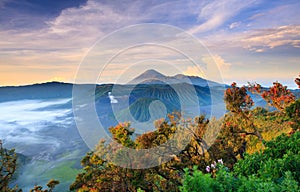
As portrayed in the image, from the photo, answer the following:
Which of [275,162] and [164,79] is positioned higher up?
[164,79]

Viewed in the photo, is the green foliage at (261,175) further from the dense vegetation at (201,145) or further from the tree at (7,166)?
the tree at (7,166)

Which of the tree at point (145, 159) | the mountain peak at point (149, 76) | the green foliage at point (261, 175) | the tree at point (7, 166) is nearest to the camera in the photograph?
the green foliage at point (261, 175)

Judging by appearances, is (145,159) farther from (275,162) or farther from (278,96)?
(278,96)

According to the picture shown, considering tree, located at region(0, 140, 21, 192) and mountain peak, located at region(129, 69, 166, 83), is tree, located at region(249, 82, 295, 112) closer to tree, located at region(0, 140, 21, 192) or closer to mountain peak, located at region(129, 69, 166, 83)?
mountain peak, located at region(129, 69, 166, 83)

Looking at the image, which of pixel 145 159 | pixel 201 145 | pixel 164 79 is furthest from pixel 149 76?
pixel 201 145

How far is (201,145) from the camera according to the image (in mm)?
10133

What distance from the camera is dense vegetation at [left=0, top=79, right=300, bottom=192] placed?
800 cm

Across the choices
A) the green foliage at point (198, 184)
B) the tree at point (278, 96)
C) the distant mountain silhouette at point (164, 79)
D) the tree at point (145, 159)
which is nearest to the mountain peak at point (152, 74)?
the distant mountain silhouette at point (164, 79)

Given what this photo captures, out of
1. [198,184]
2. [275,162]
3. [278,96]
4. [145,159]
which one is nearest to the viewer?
[198,184]

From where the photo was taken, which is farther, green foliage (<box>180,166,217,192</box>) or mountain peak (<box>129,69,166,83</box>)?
mountain peak (<box>129,69,166,83</box>)

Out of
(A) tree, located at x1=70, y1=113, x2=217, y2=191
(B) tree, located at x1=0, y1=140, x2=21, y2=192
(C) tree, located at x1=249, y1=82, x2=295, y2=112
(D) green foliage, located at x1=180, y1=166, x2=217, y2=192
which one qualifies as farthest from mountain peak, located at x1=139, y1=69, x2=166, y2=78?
(B) tree, located at x1=0, y1=140, x2=21, y2=192

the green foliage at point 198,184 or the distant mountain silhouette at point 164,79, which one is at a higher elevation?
the distant mountain silhouette at point 164,79

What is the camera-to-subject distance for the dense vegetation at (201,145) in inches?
315

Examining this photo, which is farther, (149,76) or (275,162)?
(149,76)
